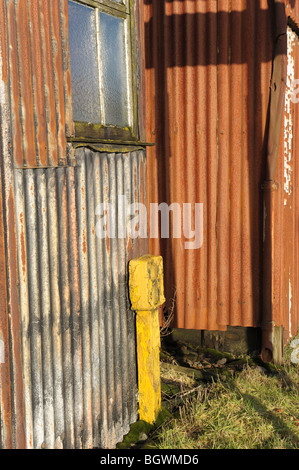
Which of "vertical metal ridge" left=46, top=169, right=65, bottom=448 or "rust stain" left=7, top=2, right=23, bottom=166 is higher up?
"rust stain" left=7, top=2, right=23, bottom=166

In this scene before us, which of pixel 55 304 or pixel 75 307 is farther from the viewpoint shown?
pixel 75 307

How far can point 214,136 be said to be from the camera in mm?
6102

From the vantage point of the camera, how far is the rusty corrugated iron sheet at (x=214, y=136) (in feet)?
19.4

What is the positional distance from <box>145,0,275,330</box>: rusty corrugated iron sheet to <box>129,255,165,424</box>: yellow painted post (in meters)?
1.86

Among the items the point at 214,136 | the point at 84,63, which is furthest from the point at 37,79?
the point at 214,136

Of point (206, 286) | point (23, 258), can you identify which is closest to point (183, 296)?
point (206, 286)

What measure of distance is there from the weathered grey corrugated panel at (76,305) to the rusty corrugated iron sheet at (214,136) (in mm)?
1916

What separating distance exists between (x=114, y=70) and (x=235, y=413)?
10.3 feet

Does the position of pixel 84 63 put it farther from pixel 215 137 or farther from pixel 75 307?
pixel 215 137

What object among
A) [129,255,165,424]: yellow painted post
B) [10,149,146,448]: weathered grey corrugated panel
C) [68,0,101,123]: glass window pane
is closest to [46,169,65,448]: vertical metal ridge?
[10,149,146,448]: weathered grey corrugated panel

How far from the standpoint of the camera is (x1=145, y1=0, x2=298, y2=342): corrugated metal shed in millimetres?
5902

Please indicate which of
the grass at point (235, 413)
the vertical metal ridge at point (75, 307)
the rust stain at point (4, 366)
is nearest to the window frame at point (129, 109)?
the vertical metal ridge at point (75, 307)

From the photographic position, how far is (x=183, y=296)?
6363 mm

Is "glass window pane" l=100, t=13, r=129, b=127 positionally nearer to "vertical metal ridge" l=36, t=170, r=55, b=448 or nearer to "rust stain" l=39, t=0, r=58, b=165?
"rust stain" l=39, t=0, r=58, b=165
